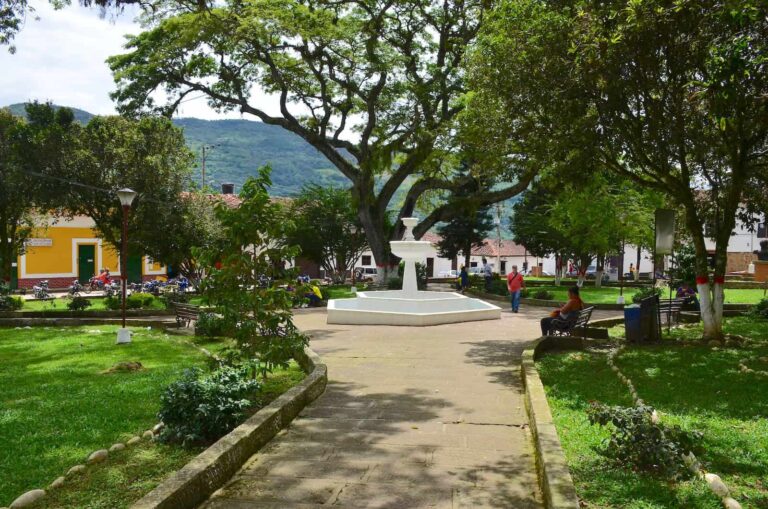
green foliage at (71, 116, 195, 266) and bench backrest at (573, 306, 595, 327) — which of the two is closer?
bench backrest at (573, 306, 595, 327)

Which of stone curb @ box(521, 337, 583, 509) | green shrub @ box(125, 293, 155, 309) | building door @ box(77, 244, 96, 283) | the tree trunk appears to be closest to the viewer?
stone curb @ box(521, 337, 583, 509)

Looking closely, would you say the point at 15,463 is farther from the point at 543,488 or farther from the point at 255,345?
the point at 543,488

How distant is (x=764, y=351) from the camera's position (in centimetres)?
1082

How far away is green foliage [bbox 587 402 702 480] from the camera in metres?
4.55

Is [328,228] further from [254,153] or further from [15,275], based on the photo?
[254,153]

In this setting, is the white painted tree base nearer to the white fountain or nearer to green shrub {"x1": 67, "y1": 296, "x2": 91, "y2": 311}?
the white fountain

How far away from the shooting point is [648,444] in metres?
4.68

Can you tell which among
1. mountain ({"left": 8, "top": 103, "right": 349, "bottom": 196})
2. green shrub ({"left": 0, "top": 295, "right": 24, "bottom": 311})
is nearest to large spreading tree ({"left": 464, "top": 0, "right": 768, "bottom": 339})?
green shrub ({"left": 0, "top": 295, "right": 24, "bottom": 311})

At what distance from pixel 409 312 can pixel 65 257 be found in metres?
28.2

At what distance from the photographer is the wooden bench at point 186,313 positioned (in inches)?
596

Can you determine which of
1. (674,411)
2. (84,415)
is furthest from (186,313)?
(674,411)

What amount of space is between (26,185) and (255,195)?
22.4 meters

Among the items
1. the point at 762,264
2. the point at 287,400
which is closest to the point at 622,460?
the point at 287,400

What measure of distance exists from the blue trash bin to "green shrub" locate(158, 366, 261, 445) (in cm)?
830
